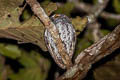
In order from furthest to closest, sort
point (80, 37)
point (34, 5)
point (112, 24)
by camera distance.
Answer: point (112, 24) < point (80, 37) < point (34, 5)

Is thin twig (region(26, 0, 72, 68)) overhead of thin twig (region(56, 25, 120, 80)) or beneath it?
overhead

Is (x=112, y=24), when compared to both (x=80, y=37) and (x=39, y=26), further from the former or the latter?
(x=39, y=26)

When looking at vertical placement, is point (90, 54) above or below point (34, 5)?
below

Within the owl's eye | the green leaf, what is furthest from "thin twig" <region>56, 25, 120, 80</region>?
the green leaf

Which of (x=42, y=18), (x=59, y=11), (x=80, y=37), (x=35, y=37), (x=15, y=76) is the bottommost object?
(x=15, y=76)

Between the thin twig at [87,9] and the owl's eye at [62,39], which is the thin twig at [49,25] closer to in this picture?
the owl's eye at [62,39]

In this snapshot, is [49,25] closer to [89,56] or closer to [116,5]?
[89,56]

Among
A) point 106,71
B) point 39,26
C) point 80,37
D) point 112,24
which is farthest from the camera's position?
point 112,24

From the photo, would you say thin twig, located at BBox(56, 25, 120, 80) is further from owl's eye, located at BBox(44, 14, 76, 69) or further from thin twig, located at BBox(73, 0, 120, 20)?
thin twig, located at BBox(73, 0, 120, 20)

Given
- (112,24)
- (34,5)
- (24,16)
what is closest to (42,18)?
(34,5)
